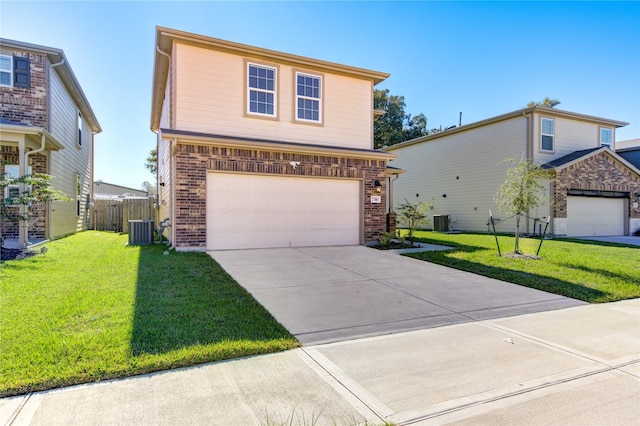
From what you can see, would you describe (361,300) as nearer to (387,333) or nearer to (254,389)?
(387,333)

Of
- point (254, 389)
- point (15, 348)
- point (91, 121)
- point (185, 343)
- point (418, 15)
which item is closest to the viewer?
point (254, 389)

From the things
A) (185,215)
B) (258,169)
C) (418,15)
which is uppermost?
(418,15)

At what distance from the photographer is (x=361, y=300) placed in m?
5.52

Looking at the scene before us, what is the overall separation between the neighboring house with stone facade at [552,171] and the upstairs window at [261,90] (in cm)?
1162

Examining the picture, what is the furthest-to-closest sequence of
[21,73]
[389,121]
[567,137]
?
1. [389,121]
2. [567,137]
3. [21,73]

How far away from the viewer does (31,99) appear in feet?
38.3

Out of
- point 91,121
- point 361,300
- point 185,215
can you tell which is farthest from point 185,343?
point 91,121

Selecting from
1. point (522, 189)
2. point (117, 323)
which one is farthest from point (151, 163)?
point (117, 323)

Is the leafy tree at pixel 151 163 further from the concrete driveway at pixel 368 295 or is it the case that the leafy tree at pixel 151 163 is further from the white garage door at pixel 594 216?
the white garage door at pixel 594 216

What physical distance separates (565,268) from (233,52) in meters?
10.2

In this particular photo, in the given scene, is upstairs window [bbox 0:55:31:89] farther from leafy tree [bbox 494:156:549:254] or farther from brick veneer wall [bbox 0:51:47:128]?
leafy tree [bbox 494:156:549:254]

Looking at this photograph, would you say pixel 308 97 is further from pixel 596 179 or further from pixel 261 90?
pixel 596 179

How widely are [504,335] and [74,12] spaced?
11.4 m

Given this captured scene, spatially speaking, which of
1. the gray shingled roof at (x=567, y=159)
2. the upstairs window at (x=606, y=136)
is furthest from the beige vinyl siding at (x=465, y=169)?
the upstairs window at (x=606, y=136)
